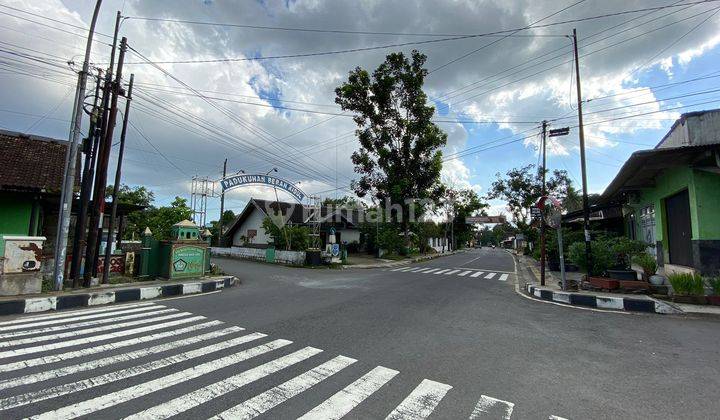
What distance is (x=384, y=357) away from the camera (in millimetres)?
4848

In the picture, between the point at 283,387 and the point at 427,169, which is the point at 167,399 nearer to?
the point at 283,387

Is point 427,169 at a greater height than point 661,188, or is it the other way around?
point 427,169

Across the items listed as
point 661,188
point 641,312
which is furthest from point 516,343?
point 661,188

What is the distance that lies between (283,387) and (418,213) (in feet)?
92.6

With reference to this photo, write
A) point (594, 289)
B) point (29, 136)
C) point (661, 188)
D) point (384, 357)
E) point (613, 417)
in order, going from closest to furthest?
point (613, 417), point (384, 357), point (594, 289), point (661, 188), point (29, 136)

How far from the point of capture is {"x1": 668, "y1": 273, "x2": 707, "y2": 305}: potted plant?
27.4ft

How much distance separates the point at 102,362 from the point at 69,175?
7897 mm

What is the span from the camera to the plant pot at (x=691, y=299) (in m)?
8.28

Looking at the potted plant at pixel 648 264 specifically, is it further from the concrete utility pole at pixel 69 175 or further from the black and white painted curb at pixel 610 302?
the concrete utility pole at pixel 69 175

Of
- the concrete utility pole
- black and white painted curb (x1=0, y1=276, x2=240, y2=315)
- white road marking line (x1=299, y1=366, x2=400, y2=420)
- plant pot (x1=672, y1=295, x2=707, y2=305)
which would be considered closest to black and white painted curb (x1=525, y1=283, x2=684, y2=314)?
plant pot (x1=672, y1=295, x2=707, y2=305)

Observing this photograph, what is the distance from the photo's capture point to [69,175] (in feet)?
32.7

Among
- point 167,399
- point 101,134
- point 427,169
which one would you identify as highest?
point 427,169

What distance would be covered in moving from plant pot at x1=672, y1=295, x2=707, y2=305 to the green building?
7.17 ft

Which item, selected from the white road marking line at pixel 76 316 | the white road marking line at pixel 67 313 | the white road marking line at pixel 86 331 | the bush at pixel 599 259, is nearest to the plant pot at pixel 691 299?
the bush at pixel 599 259
